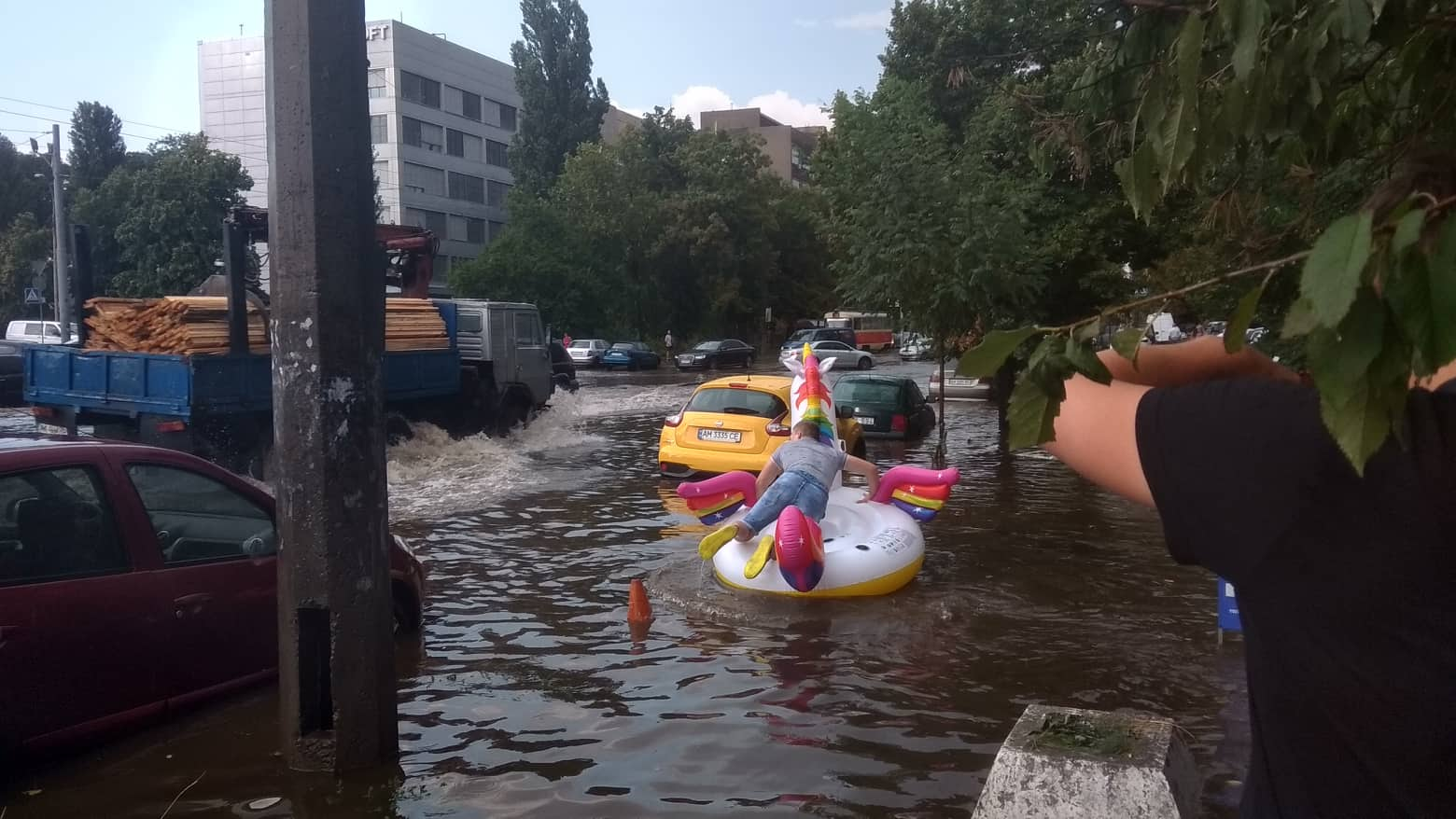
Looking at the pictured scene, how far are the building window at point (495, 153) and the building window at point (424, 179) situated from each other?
4590 millimetres

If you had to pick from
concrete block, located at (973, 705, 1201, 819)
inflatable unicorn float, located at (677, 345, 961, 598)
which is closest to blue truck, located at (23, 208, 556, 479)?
inflatable unicorn float, located at (677, 345, 961, 598)

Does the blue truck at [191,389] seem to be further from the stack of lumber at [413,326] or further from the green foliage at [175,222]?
the green foliage at [175,222]

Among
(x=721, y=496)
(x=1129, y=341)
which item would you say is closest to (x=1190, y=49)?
(x=1129, y=341)

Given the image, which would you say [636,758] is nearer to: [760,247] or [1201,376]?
[1201,376]

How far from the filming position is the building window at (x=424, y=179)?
64562 millimetres

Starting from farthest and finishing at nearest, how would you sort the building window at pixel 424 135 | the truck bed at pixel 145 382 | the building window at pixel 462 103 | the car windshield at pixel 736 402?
the building window at pixel 462 103
the building window at pixel 424 135
the car windshield at pixel 736 402
the truck bed at pixel 145 382

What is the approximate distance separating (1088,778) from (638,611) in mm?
5128

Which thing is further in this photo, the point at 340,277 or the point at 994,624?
the point at 994,624

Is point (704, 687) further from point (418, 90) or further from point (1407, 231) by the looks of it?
point (418, 90)

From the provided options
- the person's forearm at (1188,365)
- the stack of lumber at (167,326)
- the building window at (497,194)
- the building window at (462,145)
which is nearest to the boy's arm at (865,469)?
the stack of lumber at (167,326)

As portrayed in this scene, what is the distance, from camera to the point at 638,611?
857cm

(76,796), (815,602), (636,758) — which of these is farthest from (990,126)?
(76,796)

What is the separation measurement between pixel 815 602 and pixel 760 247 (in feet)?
165

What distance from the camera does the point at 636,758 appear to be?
19.4 feet
